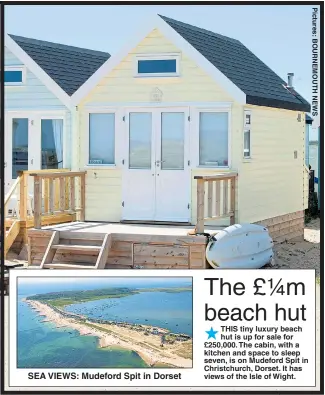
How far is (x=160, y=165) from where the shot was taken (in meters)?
12.1

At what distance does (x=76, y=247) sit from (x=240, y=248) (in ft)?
6.86

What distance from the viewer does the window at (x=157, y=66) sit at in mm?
11969

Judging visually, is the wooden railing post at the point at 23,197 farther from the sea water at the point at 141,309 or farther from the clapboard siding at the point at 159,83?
the sea water at the point at 141,309

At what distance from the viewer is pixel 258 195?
41.3 feet

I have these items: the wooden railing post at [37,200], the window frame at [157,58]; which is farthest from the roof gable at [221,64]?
the wooden railing post at [37,200]

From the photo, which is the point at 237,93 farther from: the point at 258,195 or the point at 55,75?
the point at 55,75

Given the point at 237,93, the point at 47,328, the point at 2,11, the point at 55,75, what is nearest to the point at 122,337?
the point at 47,328

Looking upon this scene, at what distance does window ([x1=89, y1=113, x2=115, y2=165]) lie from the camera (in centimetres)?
1251

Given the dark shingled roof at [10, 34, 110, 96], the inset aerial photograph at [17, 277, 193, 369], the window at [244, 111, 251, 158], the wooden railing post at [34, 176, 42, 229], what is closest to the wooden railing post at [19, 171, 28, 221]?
the wooden railing post at [34, 176, 42, 229]

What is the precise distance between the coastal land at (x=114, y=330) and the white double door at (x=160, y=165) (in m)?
5.50

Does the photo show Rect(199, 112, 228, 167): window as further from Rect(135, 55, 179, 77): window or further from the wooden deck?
the wooden deck

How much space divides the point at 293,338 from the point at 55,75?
8645 millimetres

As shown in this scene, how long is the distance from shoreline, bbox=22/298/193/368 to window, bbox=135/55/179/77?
20.1ft

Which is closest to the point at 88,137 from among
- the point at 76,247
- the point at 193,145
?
the point at 193,145
